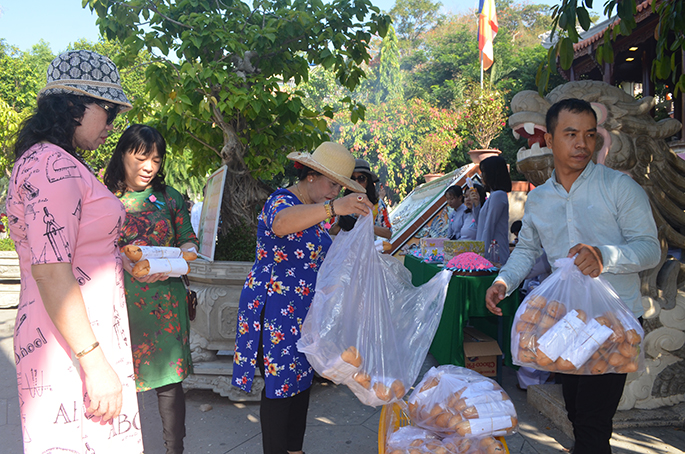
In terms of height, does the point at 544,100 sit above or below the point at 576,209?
above

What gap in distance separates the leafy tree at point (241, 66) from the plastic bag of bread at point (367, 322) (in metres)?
1.68

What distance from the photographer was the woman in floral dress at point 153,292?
84.2 inches

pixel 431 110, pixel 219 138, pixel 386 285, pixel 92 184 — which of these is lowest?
pixel 386 285

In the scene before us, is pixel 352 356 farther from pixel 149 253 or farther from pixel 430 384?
pixel 149 253

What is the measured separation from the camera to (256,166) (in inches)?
163

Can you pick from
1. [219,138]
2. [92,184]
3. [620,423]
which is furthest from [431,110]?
[92,184]

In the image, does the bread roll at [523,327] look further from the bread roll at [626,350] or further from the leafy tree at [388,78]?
the leafy tree at [388,78]

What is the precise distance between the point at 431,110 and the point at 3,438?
17714 mm

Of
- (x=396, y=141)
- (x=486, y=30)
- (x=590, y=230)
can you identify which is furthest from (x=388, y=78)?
(x=590, y=230)

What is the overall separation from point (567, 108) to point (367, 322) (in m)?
1.33

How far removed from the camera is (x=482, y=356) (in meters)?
3.78

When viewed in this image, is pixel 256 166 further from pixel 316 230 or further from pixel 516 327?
pixel 516 327

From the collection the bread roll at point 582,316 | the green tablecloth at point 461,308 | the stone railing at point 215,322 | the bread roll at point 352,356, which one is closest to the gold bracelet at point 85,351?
the bread roll at point 352,356

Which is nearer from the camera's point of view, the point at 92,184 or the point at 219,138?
the point at 92,184
